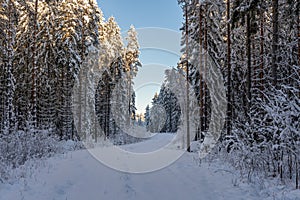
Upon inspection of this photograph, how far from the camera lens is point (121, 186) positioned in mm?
6742

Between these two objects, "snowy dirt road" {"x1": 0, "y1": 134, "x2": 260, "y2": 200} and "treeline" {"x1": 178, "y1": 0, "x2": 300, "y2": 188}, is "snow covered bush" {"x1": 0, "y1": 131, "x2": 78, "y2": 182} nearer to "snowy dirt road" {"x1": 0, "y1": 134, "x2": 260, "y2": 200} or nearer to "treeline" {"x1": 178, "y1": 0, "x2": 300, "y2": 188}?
"snowy dirt road" {"x1": 0, "y1": 134, "x2": 260, "y2": 200}


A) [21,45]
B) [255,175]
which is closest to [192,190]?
[255,175]

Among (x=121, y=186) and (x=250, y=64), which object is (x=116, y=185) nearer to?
(x=121, y=186)

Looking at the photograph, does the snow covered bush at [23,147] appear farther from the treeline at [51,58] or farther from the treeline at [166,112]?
the treeline at [166,112]

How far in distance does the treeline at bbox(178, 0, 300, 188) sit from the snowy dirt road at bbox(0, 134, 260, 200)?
131 centimetres

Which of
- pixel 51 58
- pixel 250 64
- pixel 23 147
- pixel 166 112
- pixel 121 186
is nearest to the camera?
pixel 121 186

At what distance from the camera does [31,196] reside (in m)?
5.16

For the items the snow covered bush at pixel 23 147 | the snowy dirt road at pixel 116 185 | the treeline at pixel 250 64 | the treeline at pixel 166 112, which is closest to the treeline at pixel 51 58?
the snow covered bush at pixel 23 147

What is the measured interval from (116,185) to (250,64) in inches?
421

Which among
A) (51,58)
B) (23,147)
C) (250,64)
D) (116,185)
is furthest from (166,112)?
(116,185)

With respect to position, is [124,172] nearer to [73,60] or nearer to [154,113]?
[73,60]

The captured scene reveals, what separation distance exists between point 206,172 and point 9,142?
792cm

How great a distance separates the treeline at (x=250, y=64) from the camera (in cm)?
737

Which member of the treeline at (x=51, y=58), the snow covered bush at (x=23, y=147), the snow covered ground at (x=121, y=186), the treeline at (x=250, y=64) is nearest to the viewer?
the snow covered ground at (x=121, y=186)
